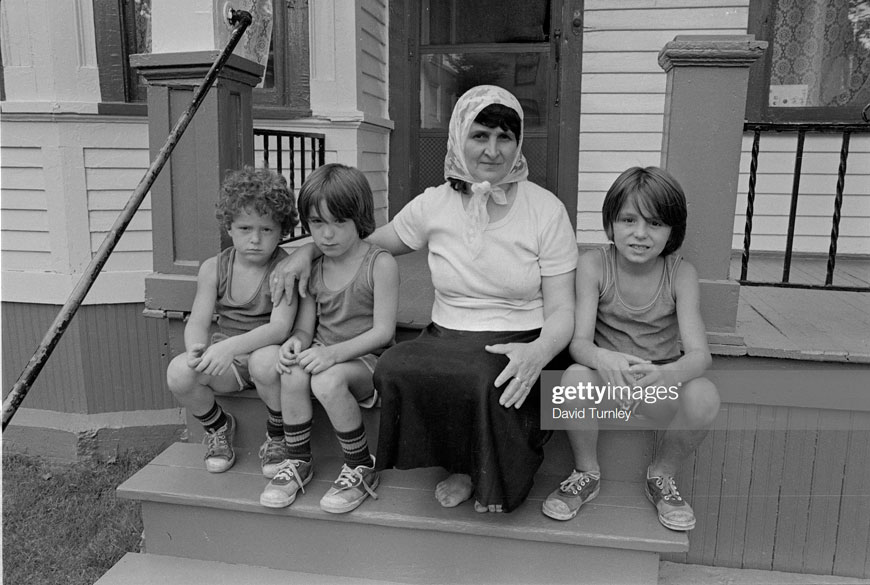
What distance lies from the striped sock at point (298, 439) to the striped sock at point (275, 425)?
96 millimetres

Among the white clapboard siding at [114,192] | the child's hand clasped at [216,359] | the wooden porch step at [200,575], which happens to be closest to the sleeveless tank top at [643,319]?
the wooden porch step at [200,575]

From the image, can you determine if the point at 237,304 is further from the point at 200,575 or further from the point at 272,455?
the point at 200,575

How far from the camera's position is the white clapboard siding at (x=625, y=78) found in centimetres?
418

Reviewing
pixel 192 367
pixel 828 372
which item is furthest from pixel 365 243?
pixel 828 372

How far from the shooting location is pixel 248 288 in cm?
221

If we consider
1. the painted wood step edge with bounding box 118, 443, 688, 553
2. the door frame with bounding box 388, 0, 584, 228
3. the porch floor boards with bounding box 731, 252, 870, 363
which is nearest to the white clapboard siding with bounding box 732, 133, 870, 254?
the porch floor boards with bounding box 731, 252, 870, 363

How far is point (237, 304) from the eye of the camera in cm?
221

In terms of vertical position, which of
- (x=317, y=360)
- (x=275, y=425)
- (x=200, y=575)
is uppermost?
(x=317, y=360)

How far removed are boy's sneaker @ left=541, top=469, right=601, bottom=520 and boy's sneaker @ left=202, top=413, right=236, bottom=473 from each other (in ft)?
3.39

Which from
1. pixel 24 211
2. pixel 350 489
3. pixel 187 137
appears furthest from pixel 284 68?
pixel 350 489

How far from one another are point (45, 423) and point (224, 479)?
5.75ft

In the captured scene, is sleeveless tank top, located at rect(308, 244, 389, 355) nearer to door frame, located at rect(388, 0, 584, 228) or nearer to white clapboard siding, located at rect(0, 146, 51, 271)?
white clapboard siding, located at rect(0, 146, 51, 271)

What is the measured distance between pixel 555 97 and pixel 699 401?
299 cm

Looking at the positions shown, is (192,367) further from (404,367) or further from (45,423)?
(45,423)
